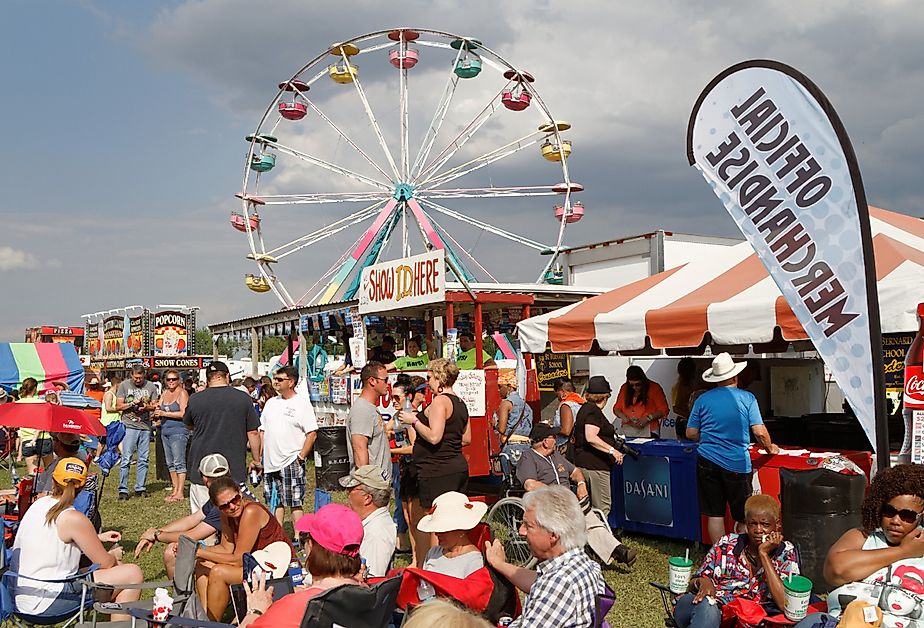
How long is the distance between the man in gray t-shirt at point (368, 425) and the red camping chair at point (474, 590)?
2.31 m

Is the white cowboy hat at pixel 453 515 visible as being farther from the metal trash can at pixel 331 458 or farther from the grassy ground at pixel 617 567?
the metal trash can at pixel 331 458

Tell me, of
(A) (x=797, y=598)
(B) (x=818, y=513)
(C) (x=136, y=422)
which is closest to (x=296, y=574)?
(A) (x=797, y=598)

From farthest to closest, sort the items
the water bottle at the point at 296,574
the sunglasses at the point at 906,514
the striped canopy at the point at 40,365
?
1. the striped canopy at the point at 40,365
2. the water bottle at the point at 296,574
3. the sunglasses at the point at 906,514

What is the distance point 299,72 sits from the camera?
19.5 metres

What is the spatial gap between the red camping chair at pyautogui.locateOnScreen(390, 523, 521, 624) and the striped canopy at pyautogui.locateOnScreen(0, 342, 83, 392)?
1559 cm

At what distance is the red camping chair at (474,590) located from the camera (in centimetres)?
285

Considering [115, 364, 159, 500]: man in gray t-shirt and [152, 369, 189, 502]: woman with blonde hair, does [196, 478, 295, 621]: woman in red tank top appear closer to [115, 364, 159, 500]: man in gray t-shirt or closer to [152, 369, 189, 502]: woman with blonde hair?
[152, 369, 189, 502]: woman with blonde hair

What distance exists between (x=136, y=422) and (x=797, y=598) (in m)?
8.48

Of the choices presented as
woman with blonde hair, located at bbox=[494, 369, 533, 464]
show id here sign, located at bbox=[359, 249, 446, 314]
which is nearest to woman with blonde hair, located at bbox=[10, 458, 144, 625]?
woman with blonde hair, located at bbox=[494, 369, 533, 464]

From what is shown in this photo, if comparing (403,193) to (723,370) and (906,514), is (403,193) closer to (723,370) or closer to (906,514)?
(723,370)

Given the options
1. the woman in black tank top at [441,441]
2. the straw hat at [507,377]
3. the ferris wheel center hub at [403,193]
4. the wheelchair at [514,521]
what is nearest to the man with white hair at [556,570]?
the wheelchair at [514,521]

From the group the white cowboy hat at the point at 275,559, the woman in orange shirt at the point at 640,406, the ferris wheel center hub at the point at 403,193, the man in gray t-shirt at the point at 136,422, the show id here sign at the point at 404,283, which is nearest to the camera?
the white cowboy hat at the point at 275,559

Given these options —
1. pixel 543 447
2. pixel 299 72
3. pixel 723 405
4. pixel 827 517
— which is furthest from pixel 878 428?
pixel 299 72

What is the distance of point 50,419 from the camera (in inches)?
192
